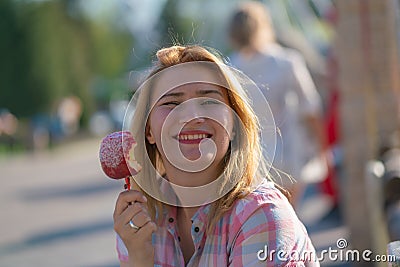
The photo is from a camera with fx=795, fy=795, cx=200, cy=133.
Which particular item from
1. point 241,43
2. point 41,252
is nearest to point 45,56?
point 41,252

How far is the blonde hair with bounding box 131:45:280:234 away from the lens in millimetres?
2465

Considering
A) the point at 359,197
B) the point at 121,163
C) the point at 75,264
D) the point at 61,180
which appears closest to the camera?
the point at 121,163

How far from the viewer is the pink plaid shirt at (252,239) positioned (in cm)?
229

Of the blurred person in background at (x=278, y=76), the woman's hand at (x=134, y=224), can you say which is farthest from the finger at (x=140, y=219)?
the blurred person in background at (x=278, y=76)

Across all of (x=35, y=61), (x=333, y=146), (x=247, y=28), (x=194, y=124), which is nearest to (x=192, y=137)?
(x=194, y=124)

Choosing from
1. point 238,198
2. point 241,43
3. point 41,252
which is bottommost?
point 238,198

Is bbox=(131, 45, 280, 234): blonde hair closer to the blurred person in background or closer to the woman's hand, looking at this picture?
the woman's hand

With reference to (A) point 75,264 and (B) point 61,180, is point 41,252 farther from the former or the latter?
(B) point 61,180

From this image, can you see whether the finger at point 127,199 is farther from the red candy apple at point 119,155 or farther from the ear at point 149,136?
the ear at point 149,136

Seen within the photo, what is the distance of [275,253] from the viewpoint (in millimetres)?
2270

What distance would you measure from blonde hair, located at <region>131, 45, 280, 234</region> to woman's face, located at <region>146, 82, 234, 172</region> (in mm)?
35

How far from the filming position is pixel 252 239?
2.32m

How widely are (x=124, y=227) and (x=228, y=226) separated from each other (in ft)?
1.04

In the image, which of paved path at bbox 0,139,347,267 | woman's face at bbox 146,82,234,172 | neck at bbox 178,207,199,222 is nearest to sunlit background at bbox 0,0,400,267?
paved path at bbox 0,139,347,267
